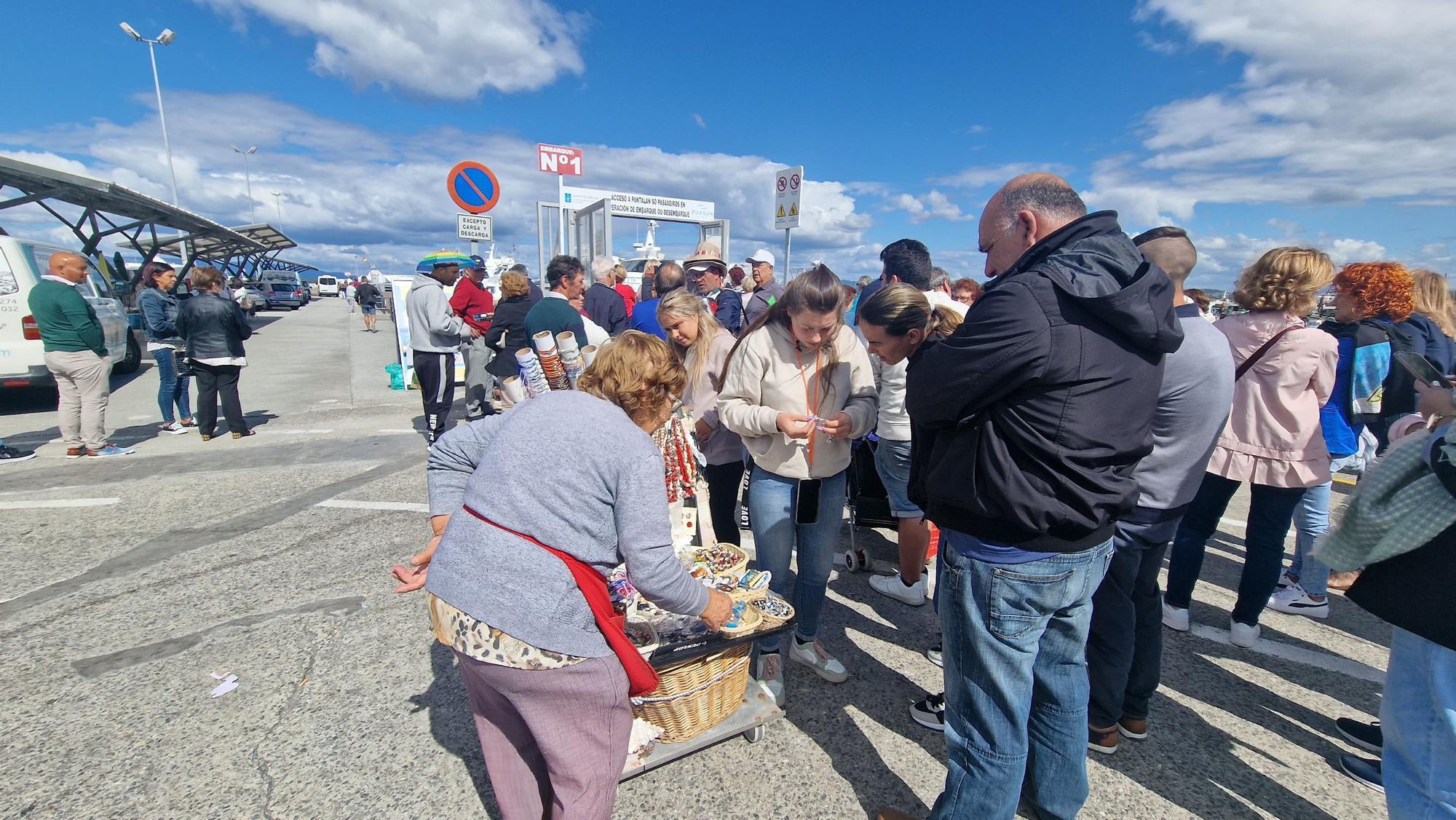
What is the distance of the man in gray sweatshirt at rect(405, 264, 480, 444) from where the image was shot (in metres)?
6.30

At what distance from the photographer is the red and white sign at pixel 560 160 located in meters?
10.0

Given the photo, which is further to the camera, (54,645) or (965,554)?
(54,645)

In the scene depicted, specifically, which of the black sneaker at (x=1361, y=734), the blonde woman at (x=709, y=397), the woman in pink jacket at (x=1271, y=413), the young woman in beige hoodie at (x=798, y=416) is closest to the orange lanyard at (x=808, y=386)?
the young woman in beige hoodie at (x=798, y=416)

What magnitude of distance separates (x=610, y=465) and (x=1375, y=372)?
4242 mm

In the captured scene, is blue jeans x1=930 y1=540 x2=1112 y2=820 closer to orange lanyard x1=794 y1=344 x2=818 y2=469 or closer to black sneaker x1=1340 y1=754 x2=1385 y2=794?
orange lanyard x1=794 y1=344 x2=818 y2=469

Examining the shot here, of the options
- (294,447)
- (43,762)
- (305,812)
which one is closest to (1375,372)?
(305,812)

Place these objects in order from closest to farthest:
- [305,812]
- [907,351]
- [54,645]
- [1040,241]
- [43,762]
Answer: [1040,241] → [305,812] → [43,762] → [907,351] → [54,645]

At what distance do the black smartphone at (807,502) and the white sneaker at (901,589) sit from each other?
A: 1293 millimetres

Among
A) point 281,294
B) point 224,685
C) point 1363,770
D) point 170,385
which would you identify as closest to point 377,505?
point 224,685

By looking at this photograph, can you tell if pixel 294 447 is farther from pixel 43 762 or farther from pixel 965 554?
pixel 965 554

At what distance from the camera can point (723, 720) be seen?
7.92ft

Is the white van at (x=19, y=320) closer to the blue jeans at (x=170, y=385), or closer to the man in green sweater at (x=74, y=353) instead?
the blue jeans at (x=170, y=385)

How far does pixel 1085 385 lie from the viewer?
60.0 inches

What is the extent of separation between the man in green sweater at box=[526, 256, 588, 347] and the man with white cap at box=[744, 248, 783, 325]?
6.41 ft
